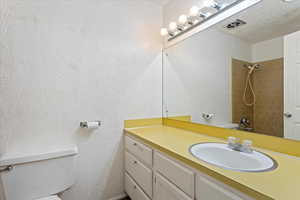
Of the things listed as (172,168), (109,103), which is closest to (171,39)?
(109,103)

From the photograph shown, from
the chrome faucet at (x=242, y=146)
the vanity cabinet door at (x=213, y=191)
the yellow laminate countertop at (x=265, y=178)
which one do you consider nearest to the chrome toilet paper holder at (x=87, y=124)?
the yellow laminate countertop at (x=265, y=178)

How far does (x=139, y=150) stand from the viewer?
1.40 metres

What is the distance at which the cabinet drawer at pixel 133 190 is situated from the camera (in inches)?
53.4

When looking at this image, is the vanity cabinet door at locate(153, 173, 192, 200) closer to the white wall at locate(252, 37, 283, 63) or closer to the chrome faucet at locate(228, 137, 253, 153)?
the chrome faucet at locate(228, 137, 253, 153)

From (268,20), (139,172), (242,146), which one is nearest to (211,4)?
(268,20)

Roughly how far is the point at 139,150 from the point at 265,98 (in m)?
1.10

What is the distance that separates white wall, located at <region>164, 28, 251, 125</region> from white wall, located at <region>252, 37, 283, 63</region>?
0.16ft

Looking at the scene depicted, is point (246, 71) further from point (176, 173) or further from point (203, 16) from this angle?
point (176, 173)

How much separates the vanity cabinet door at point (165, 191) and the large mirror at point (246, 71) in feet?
2.29

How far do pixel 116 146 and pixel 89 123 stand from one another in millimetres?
419

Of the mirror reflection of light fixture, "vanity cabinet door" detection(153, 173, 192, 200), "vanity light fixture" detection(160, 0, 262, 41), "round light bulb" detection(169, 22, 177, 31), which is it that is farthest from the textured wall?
"round light bulb" detection(169, 22, 177, 31)

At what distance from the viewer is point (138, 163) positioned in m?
1.41

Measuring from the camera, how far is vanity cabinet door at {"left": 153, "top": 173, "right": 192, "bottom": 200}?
3.00 ft

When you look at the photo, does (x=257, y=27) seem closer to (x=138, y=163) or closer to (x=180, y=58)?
(x=180, y=58)
